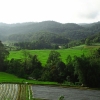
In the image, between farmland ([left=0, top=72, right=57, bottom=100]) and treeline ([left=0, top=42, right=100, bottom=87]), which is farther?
treeline ([left=0, top=42, right=100, bottom=87])

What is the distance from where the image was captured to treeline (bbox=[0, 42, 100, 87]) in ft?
179

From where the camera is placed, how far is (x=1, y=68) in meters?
73.1

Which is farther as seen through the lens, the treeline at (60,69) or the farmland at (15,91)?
the treeline at (60,69)

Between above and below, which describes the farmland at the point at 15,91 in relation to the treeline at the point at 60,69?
below

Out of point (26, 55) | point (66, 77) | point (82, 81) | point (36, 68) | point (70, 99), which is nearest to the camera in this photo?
point (70, 99)

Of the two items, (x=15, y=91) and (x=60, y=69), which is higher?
(x=60, y=69)

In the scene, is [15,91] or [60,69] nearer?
[15,91]

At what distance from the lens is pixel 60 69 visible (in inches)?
2424

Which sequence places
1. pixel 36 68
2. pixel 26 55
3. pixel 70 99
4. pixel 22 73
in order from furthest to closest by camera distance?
pixel 26 55 < pixel 36 68 < pixel 22 73 < pixel 70 99

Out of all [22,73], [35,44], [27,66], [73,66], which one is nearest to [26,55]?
[27,66]

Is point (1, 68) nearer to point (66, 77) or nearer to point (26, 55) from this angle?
point (26, 55)

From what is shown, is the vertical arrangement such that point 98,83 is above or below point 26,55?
below

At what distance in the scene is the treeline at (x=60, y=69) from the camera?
179 ft

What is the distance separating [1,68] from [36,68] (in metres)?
11.7
